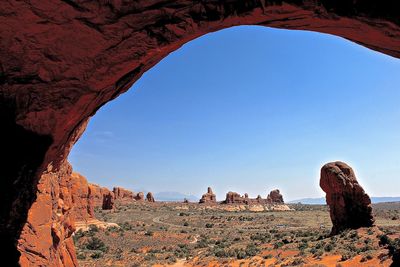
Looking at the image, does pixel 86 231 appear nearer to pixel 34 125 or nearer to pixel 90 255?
pixel 90 255

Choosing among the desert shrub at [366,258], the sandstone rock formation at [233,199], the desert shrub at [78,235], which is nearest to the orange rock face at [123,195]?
the sandstone rock formation at [233,199]

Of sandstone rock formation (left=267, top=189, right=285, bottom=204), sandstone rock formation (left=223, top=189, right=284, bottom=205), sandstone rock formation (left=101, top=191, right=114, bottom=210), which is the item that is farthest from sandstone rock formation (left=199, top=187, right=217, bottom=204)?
sandstone rock formation (left=101, top=191, right=114, bottom=210)

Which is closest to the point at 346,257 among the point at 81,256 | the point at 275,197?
the point at 81,256

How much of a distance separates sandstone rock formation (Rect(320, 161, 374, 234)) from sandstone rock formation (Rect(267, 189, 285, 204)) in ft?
301

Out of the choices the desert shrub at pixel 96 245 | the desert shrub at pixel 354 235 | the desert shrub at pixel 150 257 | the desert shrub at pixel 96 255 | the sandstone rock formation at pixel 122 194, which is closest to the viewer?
the desert shrub at pixel 354 235

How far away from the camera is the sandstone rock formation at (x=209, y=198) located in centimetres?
10595

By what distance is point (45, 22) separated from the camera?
4.59 m

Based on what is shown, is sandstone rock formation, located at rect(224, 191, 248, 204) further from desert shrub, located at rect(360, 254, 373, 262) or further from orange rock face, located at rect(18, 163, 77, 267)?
orange rock face, located at rect(18, 163, 77, 267)

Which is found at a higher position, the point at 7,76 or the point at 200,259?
the point at 7,76

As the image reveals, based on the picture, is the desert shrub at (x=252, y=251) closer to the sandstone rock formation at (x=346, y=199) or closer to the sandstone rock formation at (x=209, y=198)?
the sandstone rock formation at (x=346, y=199)

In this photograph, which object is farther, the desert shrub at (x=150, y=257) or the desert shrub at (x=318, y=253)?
the desert shrub at (x=150, y=257)

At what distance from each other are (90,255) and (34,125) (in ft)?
69.5

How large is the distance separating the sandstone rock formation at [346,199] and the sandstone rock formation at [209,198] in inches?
3190

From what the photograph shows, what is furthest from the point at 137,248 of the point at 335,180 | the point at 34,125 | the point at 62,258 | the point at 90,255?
the point at 34,125
